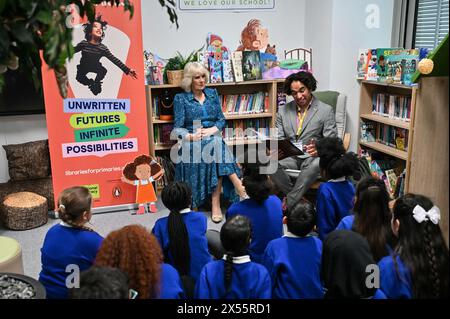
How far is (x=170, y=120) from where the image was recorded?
4.16 m

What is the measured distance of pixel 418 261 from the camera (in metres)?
1.61

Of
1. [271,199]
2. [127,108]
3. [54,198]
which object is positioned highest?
[127,108]

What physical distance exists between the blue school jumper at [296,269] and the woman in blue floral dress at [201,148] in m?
1.89

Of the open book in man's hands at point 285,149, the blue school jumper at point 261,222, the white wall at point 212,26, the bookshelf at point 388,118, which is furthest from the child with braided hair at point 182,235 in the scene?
the white wall at point 212,26

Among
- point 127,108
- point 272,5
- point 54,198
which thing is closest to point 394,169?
point 272,5

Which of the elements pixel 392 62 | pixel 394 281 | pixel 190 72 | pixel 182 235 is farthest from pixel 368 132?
pixel 394 281

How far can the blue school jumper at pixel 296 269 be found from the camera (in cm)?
182

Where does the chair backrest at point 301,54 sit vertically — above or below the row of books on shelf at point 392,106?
above

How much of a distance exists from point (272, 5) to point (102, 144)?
2.30 metres

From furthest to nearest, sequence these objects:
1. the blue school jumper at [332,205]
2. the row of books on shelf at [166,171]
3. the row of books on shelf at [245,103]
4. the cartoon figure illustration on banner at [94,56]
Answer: the row of books on shelf at [245,103] < the row of books on shelf at [166,171] < the cartoon figure illustration on banner at [94,56] < the blue school jumper at [332,205]

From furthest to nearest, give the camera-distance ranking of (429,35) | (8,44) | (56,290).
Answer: (429,35), (56,290), (8,44)

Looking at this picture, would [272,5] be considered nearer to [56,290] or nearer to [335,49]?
[335,49]

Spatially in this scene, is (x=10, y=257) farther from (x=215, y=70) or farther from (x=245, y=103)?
(x=245, y=103)

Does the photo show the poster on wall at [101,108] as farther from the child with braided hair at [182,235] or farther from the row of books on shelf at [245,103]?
the child with braided hair at [182,235]
